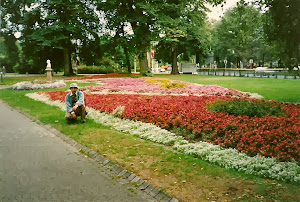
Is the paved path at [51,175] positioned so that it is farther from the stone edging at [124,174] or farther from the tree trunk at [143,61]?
the tree trunk at [143,61]

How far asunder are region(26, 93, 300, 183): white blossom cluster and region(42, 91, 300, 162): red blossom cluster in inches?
11.8

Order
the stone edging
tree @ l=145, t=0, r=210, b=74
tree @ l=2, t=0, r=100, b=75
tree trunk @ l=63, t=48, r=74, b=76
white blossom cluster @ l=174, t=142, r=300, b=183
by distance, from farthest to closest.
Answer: tree trunk @ l=63, t=48, r=74, b=76, tree @ l=2, t=0, r=100, b=75, tree @ l=145, t=0, r=210, b=74, white blossom cluster @ l=174, t=142, r=300, b=183, the stone edging

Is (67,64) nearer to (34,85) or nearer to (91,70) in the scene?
(91,70)

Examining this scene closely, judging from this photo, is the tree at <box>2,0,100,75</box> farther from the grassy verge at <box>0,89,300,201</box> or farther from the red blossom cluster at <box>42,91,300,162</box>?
the grassy verge at <box>0,89,300,201</box>

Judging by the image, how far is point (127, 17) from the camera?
32844 millimetres

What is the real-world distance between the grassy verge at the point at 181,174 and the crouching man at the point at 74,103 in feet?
4.28

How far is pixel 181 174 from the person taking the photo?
5.05 m

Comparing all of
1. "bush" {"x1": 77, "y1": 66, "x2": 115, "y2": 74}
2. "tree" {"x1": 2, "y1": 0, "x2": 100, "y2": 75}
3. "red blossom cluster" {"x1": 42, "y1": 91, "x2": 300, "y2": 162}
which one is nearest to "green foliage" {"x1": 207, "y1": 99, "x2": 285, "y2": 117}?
"red blossom cluster" {"x1": 42, "y1": 91, "x2": 300, "y2": 162}

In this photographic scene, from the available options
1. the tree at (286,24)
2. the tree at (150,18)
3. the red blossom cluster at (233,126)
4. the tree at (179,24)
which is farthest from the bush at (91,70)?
the tree at (286,24)

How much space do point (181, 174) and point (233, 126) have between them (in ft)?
9.14

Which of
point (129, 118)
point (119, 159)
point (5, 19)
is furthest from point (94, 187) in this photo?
point (5, 19)

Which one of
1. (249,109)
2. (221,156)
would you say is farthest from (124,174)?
Answer: (249,109)

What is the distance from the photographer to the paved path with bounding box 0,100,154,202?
14.5ft

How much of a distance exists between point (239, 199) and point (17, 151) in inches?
207
